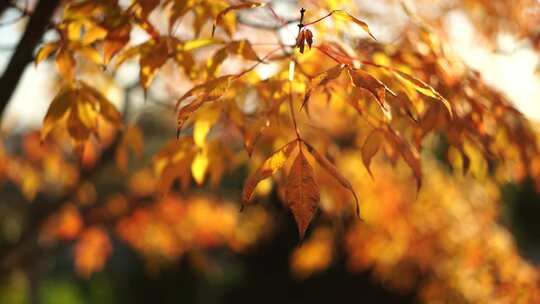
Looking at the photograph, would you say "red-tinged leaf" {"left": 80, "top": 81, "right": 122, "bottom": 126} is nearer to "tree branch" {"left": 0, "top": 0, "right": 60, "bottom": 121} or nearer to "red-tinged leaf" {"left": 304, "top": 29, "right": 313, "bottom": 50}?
"tree branch" {"left": 0, "top": 0, "right": 60, "bottom": 121}

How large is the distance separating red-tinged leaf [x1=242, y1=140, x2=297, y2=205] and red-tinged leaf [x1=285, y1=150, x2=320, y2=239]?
0.16 feet

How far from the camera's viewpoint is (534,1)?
224 cm

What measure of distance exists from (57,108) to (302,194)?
0.71 metres

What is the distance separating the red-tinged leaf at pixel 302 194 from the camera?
1066mm

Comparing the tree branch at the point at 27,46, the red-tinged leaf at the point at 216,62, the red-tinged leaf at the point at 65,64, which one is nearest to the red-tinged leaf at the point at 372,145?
the red-tinged leaf at the point at 216,62

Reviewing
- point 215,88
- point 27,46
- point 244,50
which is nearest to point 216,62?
point 244,50

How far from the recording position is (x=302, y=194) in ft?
3.53

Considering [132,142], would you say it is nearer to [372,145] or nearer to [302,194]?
[372,145]

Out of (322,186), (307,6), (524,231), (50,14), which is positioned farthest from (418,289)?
(524,231)

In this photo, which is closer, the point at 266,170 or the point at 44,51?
the point at 266,170

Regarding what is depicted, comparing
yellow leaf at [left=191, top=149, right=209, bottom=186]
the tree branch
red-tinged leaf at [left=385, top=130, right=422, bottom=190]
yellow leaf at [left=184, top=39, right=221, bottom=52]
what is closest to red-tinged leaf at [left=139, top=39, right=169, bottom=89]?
yellow leaf at [left=184, top=39, right=221, bottom=52]

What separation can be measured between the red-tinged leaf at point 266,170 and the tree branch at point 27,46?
0.95 m

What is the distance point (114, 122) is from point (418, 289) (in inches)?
210

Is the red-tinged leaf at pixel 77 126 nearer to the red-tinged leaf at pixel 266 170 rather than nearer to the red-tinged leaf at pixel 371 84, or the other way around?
the red-tinged leaf at pixel 266 170
